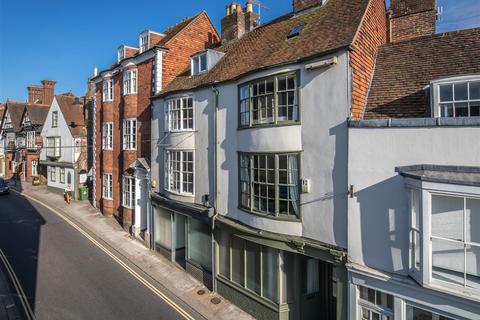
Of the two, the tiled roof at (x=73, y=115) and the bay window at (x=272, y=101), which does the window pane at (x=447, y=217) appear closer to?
the bay window at (x=272, y=101)

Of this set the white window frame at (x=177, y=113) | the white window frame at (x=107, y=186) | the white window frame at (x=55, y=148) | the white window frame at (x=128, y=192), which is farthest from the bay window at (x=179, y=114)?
the white window frame at (x=55, y=148)

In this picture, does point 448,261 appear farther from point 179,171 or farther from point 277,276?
point 179,171

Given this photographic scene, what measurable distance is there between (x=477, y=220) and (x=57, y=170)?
34892mm

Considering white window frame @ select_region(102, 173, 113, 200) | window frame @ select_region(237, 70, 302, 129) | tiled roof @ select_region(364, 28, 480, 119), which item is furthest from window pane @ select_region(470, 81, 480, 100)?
white window frame @ select_region(102, 173, 113, 200)

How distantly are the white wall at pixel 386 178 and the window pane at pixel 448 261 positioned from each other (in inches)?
23.7

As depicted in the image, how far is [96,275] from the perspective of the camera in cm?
1417

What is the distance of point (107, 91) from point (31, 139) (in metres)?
22.4

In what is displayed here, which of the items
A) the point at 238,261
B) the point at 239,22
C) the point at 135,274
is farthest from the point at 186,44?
the point at 238,261

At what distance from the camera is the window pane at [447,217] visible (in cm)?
689

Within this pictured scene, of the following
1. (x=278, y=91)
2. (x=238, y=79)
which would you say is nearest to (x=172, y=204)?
(x=238, y=79)

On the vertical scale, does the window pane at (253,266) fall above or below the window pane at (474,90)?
below

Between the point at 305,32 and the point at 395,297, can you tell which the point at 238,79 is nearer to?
the point at 305,32

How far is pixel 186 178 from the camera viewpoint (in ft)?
49.7

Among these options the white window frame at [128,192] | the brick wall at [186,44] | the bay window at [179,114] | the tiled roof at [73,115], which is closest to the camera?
the bay window at [179,114]
